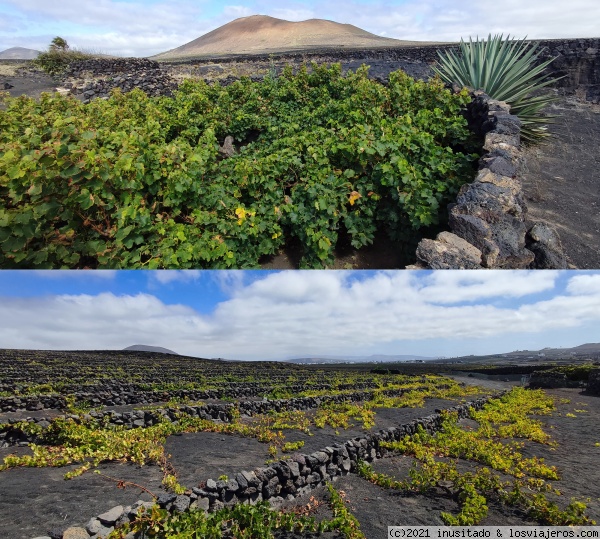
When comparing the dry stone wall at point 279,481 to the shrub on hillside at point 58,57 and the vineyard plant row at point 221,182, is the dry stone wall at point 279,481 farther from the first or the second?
the shrub on hillside at point 58,57

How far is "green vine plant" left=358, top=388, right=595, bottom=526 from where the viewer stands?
3.30 m

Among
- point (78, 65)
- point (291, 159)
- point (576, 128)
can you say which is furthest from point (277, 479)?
point (78, 65)

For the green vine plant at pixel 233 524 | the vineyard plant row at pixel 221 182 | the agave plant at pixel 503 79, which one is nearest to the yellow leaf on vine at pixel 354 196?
the vineyard plant row at pixel 221 182

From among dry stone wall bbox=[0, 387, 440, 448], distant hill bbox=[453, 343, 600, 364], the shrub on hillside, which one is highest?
the shrub on hillside

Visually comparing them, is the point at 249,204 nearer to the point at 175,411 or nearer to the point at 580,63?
the point at 175,411

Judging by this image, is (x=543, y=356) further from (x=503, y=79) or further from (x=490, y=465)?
(x=503, y=79)

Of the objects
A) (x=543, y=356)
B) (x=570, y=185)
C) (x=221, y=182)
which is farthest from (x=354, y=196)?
(x=570, y=185)

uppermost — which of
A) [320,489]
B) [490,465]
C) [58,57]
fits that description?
[58,57]

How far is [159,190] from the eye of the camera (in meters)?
5.93

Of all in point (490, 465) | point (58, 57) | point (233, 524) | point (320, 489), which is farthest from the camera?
point (58, 57)

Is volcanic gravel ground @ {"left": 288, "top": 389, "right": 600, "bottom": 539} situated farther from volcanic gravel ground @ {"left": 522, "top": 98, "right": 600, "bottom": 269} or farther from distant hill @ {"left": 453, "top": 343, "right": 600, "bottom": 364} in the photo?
volcanic gravel ground @ {"left": 522, "top": 98, "right": 600, "bottom": 269}

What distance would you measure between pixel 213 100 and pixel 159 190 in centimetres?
742

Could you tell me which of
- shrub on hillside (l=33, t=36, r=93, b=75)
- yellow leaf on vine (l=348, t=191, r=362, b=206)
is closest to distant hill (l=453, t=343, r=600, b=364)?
yellow leaf on vine (l=348, t=191, r=362, b=206)

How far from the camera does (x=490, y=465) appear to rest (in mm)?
4172
